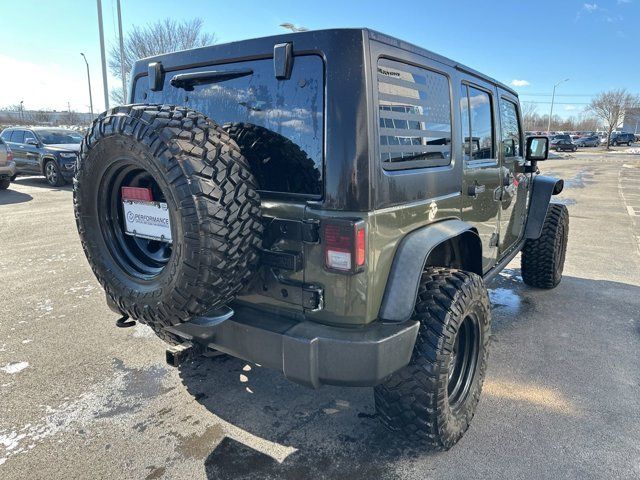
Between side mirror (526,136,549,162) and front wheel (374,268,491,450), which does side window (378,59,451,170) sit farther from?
side mirror (526,136,549,162)

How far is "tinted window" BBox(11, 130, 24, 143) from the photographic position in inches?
543

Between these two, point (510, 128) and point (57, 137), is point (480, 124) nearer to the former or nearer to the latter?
point (510, 128)

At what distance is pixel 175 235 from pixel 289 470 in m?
1.30

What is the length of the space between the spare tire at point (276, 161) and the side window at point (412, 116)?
1.16 feet

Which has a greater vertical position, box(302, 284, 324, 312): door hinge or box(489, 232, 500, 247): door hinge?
box(489, 232, 500, 247): door hinge

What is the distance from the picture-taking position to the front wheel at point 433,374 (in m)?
2.15

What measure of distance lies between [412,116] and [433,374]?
1.28 metres

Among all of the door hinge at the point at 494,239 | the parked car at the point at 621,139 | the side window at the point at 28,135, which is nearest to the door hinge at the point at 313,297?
the door hinge at the point at 494,239

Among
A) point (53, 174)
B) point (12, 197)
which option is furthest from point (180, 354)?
point (53, 174)

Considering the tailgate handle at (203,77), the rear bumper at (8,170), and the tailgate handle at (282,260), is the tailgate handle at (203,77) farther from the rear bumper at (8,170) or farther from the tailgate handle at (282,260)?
the rear bumper at (8,170)

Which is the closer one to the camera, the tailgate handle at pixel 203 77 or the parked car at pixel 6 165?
the tailgate handle at pixel 203 77

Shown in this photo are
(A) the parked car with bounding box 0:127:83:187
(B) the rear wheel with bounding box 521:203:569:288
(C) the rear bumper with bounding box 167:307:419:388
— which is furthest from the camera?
(A) the parked car with bounding box 0:127:83:187

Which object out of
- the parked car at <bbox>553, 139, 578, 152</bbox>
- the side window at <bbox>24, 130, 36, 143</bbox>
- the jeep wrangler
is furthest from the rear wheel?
the parked car at <bbox>553, 139, 578, 152</bbox>

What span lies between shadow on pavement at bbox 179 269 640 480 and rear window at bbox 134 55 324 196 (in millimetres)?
1387
